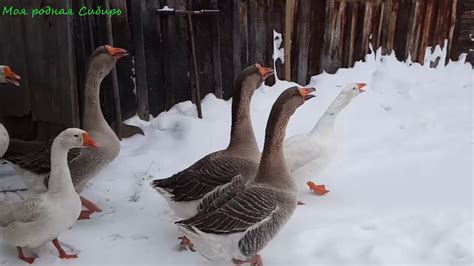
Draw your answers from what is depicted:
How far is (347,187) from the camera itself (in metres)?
4.50

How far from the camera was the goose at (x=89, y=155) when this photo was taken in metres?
3.85

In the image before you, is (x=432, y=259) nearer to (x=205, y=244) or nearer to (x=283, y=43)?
(x=205, y=244)

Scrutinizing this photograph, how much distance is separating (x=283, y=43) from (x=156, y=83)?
6.78 ft

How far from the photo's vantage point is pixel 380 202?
416 cm

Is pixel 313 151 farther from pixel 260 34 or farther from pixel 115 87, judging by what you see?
pixel 260 34

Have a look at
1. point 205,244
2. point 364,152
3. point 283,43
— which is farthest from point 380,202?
A: point 283,43

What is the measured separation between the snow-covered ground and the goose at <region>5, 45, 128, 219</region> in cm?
37

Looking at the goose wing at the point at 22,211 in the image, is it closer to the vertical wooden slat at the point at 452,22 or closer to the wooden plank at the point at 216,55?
the wooden plank at the point at 216,55

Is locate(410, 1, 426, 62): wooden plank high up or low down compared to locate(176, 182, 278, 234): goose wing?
up

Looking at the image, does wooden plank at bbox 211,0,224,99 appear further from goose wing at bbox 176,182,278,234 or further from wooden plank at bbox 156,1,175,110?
goose wing at bbox 176,182,278,234

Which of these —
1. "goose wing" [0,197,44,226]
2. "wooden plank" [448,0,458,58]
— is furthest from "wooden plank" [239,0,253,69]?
"wooden plank" [448,0,458,58]

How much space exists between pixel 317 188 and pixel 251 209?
1481 mm

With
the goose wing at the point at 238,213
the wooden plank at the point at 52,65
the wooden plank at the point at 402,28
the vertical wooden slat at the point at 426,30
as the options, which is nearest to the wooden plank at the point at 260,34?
the wooden plank at the point at 402,28

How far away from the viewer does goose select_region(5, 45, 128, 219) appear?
12.6ft
